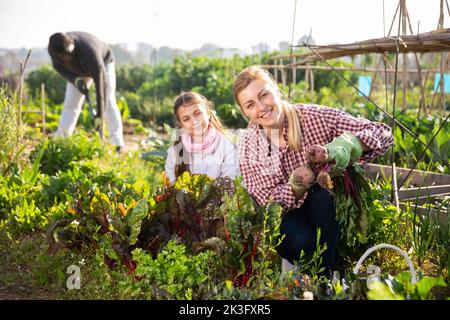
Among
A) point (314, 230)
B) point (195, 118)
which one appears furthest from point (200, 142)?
point (314, 230)

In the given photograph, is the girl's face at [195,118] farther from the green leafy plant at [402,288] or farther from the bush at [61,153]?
the bush at [61,153]

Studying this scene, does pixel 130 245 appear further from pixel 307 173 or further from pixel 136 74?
pixel 136 74

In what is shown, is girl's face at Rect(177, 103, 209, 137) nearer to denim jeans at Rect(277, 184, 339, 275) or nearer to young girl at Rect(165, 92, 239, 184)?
young girl at Rect(165, 92, 239, 184)

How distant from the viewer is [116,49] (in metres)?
33.4

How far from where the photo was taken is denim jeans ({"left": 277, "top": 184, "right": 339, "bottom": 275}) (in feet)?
8.67

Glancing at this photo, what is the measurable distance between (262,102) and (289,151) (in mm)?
276

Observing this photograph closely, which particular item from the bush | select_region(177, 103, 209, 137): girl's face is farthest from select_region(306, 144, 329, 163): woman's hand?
Result: the bush

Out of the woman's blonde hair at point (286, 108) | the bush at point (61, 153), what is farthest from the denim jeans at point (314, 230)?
the bush at point (61, 153)

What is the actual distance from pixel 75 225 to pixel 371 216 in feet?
4.78

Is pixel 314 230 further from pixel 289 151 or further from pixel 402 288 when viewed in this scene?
pixel 402 288

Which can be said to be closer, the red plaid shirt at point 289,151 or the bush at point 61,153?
the red plaid shirt at point 289,151

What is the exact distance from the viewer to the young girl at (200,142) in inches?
137

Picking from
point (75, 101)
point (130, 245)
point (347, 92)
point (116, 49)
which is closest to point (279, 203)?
point (130, 245)
